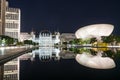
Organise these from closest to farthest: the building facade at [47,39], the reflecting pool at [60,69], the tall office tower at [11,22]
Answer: the reflecting pool at [60,69] < the tall office tower at [11,22] < the building facade at [47,39]

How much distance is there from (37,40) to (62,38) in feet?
64.7

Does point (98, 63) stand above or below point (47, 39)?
below

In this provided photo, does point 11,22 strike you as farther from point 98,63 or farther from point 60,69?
point 60,69

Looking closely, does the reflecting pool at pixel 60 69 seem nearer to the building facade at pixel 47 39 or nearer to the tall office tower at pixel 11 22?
the tall office tower at pixel 11 22

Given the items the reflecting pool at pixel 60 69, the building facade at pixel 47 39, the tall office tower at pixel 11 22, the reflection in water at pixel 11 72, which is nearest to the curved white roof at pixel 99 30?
the tall office tower at pixel 11 22

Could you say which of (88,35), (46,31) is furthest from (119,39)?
(46,31)

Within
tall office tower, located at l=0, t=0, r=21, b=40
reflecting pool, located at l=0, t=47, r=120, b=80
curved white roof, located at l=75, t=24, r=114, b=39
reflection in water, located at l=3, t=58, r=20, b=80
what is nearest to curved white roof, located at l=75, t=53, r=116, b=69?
reflecting pool, located at l=0, t=47, r=120, b=80

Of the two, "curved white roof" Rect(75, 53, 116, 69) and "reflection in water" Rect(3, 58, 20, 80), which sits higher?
"curved white roof" Rect(75, 53, 116, 69)

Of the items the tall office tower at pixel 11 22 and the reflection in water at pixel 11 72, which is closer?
the reflection in water at pixel 11 72

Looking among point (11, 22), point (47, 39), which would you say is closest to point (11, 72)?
point (11, 22)

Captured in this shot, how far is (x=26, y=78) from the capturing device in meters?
11.2

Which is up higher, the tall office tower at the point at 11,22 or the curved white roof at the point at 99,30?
the tall office tower at the point at 11,22

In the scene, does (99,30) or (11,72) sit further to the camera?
(99,30)

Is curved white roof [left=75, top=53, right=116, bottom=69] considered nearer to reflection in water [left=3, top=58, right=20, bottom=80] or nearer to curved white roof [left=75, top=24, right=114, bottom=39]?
reflection in water [left=3, top=58, right=20, bottom=80]
